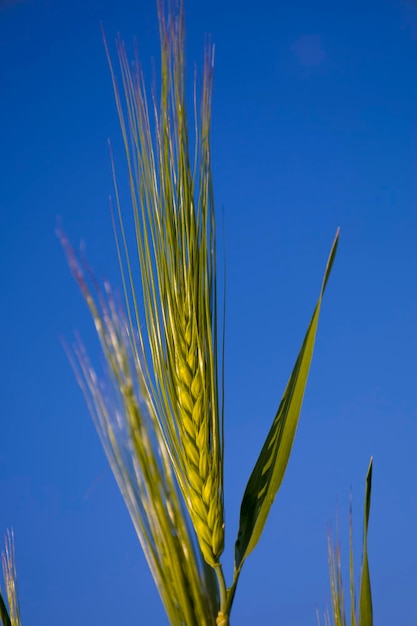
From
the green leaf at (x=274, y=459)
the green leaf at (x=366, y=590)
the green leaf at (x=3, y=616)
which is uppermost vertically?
the green leaf at (x=274, y=459)

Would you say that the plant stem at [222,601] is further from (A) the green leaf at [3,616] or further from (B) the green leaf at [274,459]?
(A) the green leaf at [3,616]

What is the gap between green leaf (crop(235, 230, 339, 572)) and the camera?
3.34 ft

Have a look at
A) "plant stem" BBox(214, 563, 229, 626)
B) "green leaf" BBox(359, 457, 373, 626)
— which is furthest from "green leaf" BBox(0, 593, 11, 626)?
"green leaf" BBox(359, 457, 373, 626)

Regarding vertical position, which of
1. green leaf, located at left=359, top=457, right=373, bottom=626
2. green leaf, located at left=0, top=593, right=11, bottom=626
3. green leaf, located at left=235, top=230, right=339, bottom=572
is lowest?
green leaf, located at left=359, top=457, right=373, bottom=626

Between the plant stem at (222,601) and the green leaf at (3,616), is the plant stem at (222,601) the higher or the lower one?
the lower one

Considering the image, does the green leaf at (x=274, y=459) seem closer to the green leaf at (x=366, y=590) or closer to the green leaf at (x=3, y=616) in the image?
the green leaf at (x=366, y=590)

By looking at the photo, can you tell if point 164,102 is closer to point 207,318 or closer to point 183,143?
point 183,143

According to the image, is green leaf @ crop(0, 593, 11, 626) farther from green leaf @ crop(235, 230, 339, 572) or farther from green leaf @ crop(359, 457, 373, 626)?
green leaf @ crop(359, 457, 373, 626)

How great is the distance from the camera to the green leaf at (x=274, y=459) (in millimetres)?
1019

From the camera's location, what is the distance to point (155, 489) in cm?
90

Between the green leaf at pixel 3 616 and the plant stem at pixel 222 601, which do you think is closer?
the plant stem at pixel 222 601

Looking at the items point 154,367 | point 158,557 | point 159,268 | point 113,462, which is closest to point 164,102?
point 159,268

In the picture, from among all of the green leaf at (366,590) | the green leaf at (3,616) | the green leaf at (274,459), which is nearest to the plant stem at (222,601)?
the green leaf at (274,459)

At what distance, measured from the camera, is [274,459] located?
1038mm
